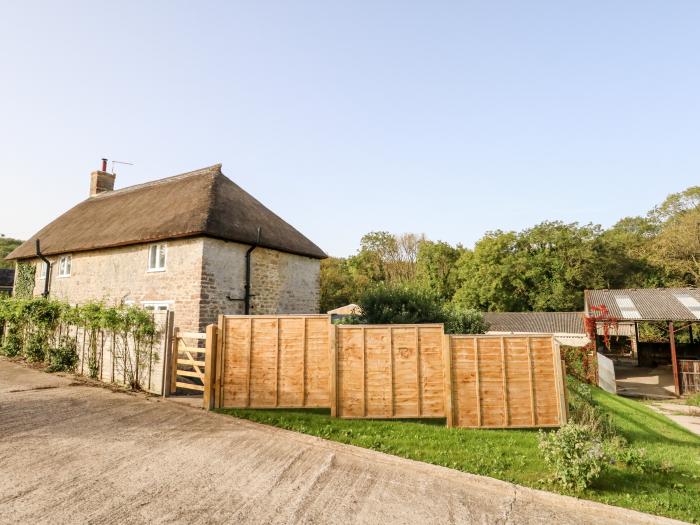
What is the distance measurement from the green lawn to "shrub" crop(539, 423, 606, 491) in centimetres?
17

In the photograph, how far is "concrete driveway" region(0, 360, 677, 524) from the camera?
4.60 m

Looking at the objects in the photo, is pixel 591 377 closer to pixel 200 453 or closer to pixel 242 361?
pixel 242 361

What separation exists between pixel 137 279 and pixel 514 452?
14.3 meters

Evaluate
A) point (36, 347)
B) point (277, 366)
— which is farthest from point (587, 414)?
point (36, 347)

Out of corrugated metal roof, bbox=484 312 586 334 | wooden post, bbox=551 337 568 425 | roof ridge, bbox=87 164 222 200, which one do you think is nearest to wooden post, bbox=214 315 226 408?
wooden post, bbox=551 337 568 425

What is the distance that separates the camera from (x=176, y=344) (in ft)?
32.7

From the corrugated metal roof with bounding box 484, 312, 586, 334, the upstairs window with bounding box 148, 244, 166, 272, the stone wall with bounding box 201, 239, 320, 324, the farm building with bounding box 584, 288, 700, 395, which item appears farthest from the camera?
the corrugated metal roof with bounding box 484, 312, 586, 334

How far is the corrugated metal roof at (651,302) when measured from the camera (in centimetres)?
1796

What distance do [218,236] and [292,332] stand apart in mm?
6544

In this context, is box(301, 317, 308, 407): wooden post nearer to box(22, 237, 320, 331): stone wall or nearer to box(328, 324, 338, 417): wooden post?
box(328, 324, 338, 417): wooden post

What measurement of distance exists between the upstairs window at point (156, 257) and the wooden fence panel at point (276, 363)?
7.20m

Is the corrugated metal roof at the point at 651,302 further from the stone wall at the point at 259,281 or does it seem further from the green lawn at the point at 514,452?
the stone wall at the point at 259,281

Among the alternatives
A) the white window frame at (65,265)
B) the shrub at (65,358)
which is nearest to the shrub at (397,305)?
the shrub at (65,358)

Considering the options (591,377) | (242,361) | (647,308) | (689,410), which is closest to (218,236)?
(242,361)
